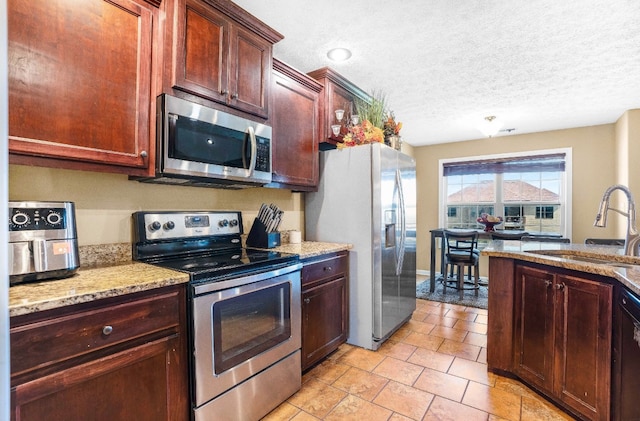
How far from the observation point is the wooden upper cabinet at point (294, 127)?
2398mm

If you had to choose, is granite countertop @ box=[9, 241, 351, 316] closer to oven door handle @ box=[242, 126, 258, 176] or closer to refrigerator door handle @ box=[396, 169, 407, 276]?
oven door handle @ box=[242, 126, 258, 176]

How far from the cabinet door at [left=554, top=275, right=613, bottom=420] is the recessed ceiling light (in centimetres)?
217

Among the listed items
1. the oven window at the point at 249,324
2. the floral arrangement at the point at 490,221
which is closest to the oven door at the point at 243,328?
the oven window at the point at 249,324

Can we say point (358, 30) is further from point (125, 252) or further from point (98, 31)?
point (125, 252)

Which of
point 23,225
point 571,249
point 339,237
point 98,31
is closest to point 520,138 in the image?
point 571,249

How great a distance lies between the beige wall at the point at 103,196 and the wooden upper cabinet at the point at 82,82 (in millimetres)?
277

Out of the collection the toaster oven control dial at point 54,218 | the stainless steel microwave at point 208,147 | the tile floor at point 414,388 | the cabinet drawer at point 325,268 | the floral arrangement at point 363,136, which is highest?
the floral arrangement at point 363,136

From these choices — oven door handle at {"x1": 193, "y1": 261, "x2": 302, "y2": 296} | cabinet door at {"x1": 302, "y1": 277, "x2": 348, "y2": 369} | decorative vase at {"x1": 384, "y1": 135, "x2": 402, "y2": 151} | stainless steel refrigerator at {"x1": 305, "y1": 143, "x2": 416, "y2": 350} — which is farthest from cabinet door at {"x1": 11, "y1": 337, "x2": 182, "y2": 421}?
decorative vase at {"x1": 384, "y1": 135, "x2": 402, "y2": 151}

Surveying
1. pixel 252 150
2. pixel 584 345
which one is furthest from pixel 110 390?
pixel 584 345

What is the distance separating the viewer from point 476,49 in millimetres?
2490

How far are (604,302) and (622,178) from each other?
349 cm

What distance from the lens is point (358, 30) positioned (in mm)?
2223

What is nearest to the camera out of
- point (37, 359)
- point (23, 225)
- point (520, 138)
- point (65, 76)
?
point (37, 359)

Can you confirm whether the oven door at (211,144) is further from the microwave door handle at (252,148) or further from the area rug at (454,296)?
the area rug at (454,296)
